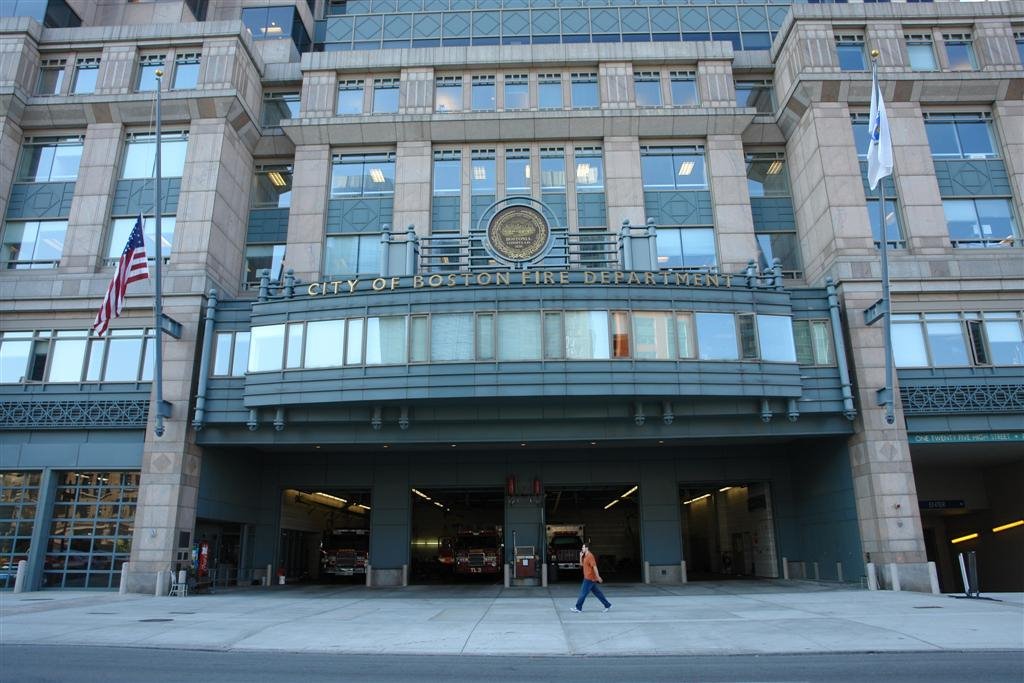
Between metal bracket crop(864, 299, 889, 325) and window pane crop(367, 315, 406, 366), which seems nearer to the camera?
window pane crop(367, 315, 406, 366)

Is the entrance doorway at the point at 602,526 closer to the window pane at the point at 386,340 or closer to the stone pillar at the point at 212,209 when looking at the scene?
the window pane at the point at 386,340

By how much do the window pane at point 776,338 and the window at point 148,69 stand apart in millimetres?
27496

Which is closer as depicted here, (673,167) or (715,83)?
(673,167)

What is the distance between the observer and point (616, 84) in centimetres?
3178

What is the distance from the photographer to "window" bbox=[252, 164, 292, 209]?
31922mm

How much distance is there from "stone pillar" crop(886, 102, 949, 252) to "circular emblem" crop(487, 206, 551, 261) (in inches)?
567

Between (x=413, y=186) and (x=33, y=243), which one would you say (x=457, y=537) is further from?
(x=33, y=243)

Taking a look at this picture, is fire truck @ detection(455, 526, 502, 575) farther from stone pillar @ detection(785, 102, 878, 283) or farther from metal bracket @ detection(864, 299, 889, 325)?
metal bracket @ detection(864, 299, 889, 325)

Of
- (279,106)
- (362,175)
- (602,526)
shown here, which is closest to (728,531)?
(602,526)

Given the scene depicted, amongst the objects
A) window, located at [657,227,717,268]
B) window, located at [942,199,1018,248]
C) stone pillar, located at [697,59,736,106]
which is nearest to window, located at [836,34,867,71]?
stone pillar, located at [697,59,736,106]

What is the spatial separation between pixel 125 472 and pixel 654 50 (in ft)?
93.4

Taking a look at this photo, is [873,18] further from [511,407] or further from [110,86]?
[110,86]

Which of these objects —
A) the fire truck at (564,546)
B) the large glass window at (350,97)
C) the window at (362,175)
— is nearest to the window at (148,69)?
the large glass window at (350,97)

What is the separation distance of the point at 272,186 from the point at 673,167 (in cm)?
1847
